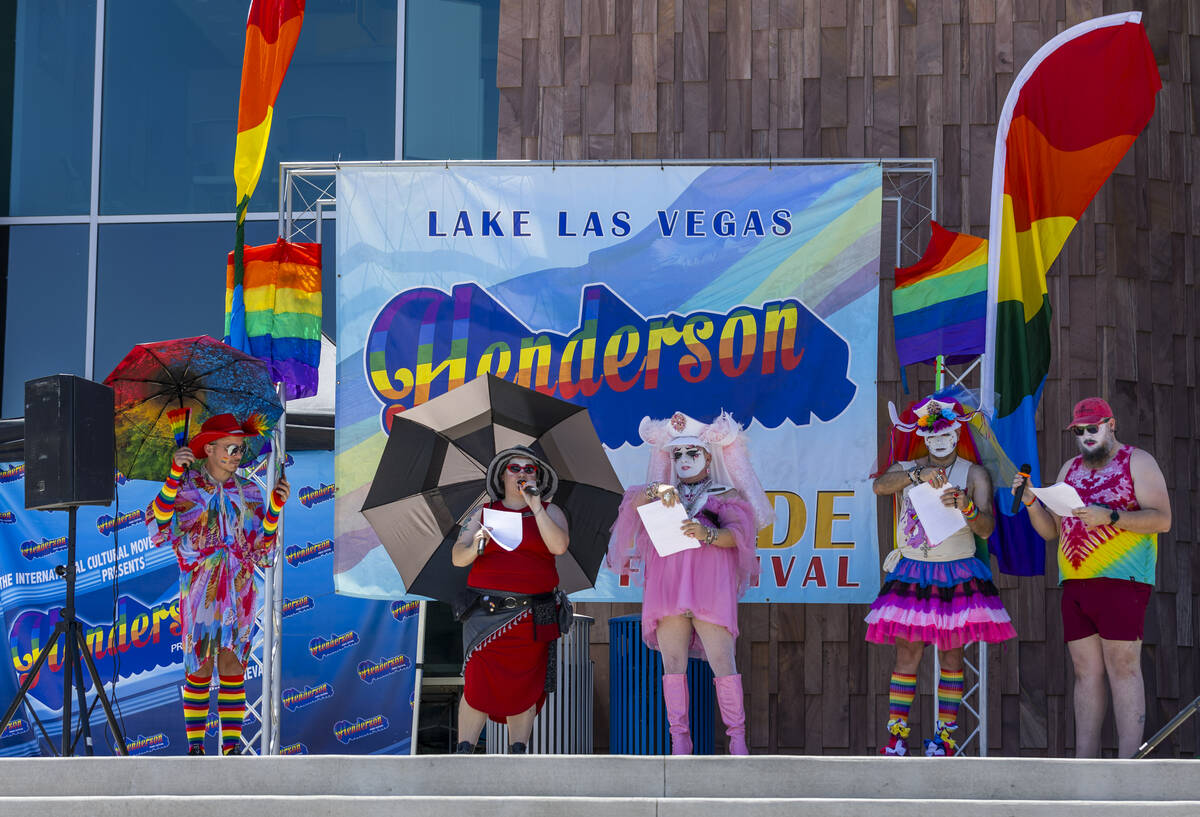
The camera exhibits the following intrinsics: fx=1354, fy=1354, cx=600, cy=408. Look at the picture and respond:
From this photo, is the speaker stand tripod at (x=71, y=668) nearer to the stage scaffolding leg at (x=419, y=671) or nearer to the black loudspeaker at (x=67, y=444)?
the black loudspeaker at (x=67, y=444)

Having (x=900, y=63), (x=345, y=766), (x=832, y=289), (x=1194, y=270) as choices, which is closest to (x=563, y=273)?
(x=832, y=289)

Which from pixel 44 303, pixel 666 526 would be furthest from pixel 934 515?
pixel 44 303

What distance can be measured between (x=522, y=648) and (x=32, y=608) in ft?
12.3

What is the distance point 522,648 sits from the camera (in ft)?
17.7

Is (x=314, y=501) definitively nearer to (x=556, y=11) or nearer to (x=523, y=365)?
(x=523, y=365)

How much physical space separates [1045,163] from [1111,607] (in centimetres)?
206

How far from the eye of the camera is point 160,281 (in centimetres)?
866

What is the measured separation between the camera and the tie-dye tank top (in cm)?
543

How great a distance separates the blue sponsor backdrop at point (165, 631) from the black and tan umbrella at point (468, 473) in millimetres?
1995

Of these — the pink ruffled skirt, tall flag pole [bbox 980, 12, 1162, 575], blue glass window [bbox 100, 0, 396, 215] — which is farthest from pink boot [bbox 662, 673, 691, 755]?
blue glass window [bbox 100, 0, 396, 215]

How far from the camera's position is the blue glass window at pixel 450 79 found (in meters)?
8.40

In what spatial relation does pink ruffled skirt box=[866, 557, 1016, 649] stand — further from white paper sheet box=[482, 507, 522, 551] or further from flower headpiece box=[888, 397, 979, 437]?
white paper sheet box=[482, 507, 522, 551]

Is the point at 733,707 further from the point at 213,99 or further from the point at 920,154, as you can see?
the point at 213,99

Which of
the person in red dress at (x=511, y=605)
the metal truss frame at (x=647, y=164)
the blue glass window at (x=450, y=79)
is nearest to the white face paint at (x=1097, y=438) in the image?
the metal truss frame at (x=647, y=164)
